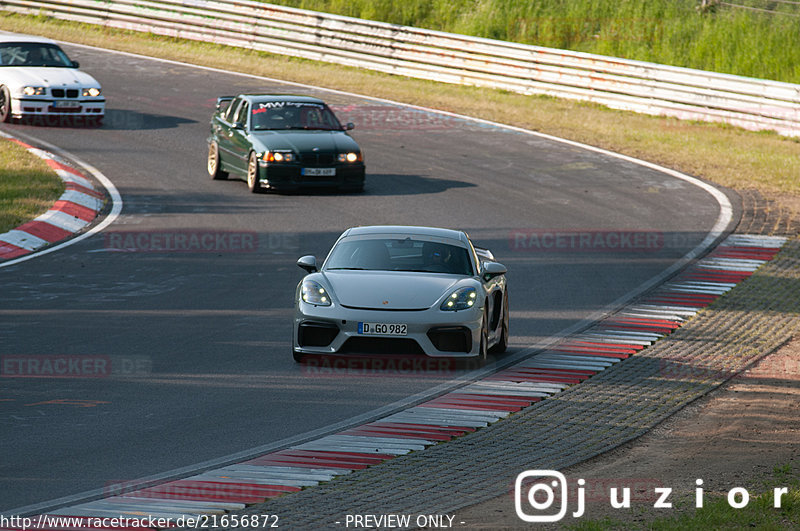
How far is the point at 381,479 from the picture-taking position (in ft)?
26.6

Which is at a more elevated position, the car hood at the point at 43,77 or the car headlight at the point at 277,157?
the car hood at the point at 43,77

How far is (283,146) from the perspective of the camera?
21047 millimetres

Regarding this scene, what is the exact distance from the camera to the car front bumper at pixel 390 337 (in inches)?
435

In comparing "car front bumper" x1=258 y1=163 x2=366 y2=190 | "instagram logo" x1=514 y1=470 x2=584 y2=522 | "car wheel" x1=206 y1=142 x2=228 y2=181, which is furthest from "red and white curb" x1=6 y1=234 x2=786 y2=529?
"car wheel" x1=206 y1=142 x2=228 y2=181

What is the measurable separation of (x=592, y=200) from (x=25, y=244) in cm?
984

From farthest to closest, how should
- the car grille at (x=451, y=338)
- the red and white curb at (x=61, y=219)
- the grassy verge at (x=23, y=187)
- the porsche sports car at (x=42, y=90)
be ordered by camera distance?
1. the porsche sports car at (x=42, y=90)
2. the grassy verge at (x=23, y=187)
3. the red and white curb at (x=61, y=219)
4. the car grille at (x=451, y=338)

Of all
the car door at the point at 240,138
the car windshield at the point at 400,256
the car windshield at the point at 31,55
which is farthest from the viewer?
the car windshield at the point at 31,55

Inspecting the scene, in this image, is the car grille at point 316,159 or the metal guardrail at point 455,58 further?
the metal guardrail at point 455,58

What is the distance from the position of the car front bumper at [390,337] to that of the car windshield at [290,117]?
36.0ft

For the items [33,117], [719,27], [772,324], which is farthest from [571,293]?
[719,27]

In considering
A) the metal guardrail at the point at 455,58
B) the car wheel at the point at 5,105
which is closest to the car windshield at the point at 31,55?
the car wheel at the point at 5,105

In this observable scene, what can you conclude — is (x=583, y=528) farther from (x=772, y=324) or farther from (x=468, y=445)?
(x=772, y=324)

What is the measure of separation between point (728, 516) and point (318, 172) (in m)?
14.9

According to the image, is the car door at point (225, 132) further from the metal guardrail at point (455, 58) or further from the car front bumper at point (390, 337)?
the metal guardrail at point (455, 58)
